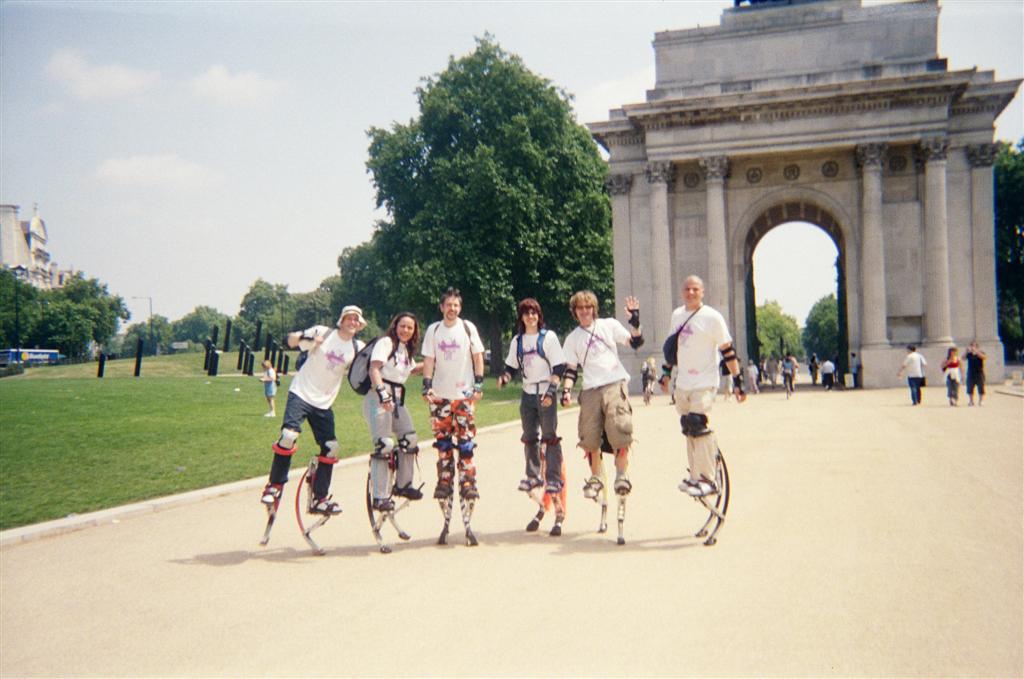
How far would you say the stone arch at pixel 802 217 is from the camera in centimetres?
3706

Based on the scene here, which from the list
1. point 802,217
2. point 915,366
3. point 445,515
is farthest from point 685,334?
point 802,217

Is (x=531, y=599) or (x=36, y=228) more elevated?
(x=36, y=228)

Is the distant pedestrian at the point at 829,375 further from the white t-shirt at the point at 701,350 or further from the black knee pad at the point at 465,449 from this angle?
the black knee pad at the point at 465,449

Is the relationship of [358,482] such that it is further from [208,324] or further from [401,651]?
[208,324]

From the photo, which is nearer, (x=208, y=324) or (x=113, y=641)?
(x=113, y=641)

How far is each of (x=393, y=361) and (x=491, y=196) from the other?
33.4m

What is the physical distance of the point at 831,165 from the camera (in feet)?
123

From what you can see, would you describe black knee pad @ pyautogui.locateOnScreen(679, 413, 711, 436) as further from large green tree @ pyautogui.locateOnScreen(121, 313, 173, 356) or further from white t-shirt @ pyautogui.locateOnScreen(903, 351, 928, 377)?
large green tree @ pyautogui.locateOnScreen(121, 313, 173, 356)

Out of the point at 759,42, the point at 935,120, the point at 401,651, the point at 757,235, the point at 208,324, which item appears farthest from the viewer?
the point at 208,324

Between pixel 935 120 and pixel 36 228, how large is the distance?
10082 cm

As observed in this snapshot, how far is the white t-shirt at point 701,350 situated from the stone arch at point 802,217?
3059 cm

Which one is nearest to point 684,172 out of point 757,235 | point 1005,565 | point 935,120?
point 757,235

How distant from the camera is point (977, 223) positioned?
36.0 m

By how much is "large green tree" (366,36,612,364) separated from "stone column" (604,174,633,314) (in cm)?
374
